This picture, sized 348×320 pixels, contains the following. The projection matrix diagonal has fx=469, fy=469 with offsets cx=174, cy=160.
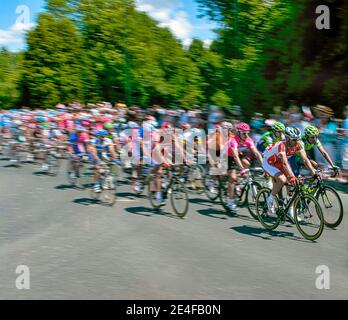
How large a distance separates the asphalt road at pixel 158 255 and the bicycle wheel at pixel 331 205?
187 millimetres

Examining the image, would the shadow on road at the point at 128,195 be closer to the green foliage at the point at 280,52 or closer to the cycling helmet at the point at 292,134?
the cycling helmet at the point at 292,134

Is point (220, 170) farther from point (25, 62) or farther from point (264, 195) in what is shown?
point (25, 62)

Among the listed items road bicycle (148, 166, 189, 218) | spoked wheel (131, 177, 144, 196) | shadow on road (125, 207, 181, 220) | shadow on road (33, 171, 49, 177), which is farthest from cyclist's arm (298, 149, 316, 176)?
shadow on road (33, 171, 49, 177)

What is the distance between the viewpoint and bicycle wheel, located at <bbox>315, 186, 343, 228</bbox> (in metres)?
8.15

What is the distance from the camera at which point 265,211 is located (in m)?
8.67

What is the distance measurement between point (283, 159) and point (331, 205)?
124 cm

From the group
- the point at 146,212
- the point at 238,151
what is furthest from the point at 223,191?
the point at 146,212

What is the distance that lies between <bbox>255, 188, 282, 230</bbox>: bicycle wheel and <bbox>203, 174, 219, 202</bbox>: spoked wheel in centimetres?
233

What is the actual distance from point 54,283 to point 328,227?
4910 mm

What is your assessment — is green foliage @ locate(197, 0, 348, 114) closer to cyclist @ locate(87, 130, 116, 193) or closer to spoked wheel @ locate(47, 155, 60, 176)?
cyclist @ locate(87, 130, 116, 193)

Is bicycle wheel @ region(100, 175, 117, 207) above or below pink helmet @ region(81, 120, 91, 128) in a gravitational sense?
below

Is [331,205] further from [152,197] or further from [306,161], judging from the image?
[152,197]

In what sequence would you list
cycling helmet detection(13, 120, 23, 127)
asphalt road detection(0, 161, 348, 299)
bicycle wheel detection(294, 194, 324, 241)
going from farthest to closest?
cycling helmet detection(13, 120, 23, 127) → bicycle wheel detection(294, 194, 324, 241) → asphalt road detection(0, 161, 348, 299)

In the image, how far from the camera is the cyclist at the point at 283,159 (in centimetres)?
798
